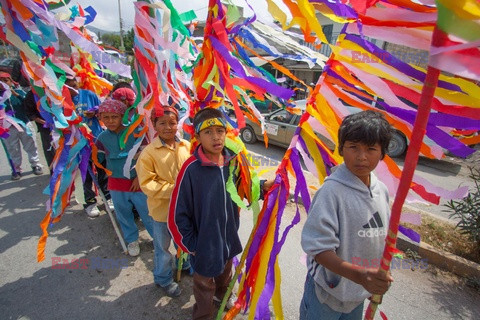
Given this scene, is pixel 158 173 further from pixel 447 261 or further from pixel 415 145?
pixel 447 261

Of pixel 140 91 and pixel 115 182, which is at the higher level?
pixel 140 91

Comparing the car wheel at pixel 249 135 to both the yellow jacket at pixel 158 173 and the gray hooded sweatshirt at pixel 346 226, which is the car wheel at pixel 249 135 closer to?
the yellow jacket at pixel 158 173

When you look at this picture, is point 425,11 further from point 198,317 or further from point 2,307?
point 2,307

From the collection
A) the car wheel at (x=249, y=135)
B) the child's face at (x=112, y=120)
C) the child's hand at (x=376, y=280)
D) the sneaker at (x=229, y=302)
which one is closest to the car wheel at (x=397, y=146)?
the car wheel at (x=249, y=135)

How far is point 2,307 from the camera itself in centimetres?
224

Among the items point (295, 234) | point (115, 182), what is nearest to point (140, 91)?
point (115, 182)

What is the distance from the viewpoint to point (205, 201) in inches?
68.1

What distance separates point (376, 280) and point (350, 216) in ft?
1.07

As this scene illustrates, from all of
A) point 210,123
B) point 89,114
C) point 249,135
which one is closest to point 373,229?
point 210,123

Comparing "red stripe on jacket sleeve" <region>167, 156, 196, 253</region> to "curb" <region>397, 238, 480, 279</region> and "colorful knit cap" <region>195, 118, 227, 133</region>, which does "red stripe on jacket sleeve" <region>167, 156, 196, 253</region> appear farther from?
"curb" <region>397, 238, 480, 279</region>

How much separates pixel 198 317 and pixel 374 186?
5.07ft

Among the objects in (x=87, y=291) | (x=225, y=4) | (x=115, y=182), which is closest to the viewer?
(x=225, y=4)

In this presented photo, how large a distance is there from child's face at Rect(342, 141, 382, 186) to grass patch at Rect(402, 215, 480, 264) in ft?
8.87

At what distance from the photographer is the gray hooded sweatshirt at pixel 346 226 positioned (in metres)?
1.15
